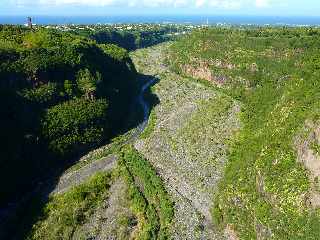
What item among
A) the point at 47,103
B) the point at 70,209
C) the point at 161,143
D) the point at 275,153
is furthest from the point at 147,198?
A: the point at 47,103

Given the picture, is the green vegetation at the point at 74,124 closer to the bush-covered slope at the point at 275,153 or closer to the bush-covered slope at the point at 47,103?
the bush-covered slope at the point at 47,103

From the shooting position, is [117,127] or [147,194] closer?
[147,194]

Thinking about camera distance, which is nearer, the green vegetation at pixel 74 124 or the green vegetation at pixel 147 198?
the green vegetation at pixel 147 198

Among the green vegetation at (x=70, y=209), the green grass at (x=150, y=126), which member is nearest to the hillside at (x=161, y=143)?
the green vegetation at (x=70, y=209)

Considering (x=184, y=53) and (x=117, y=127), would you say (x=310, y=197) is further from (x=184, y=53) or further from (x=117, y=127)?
(x=184, y=53)

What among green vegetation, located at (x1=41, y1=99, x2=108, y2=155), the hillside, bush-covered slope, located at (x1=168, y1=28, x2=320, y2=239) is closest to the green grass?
the hillside

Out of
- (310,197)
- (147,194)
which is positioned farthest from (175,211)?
(310,197)
